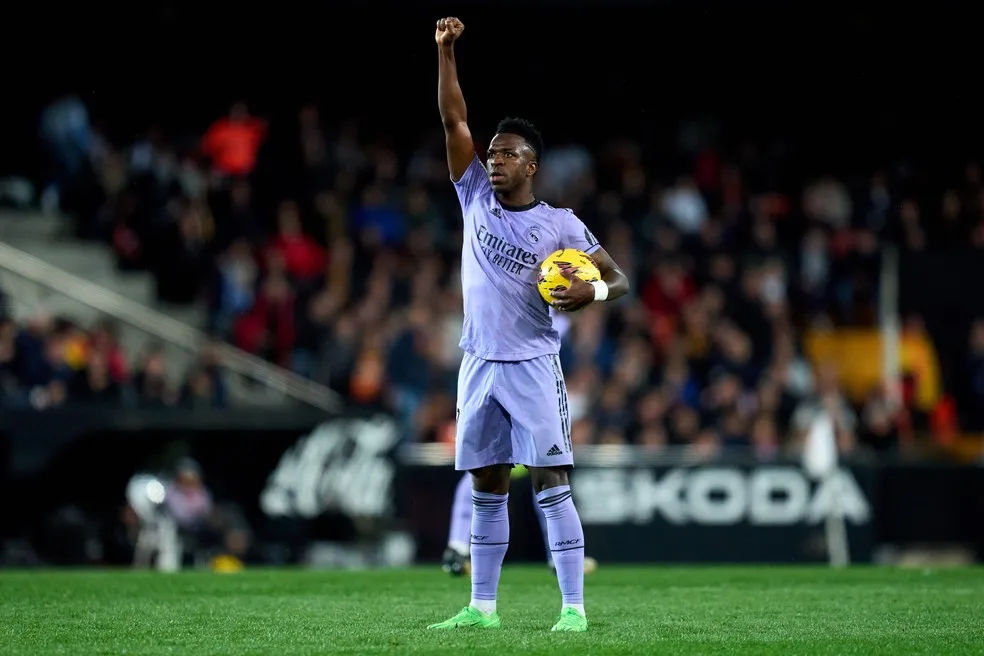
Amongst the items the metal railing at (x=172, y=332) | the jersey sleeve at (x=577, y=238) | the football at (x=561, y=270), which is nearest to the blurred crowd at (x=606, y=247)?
the metal railing at (x=172, y=332)

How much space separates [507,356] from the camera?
327 inches

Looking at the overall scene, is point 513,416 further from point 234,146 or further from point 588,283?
point 234,146

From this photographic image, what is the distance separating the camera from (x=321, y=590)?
11328 millimetres

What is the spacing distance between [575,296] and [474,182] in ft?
3.17

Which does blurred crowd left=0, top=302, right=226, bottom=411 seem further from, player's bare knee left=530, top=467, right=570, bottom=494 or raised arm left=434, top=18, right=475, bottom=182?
player's bare knee left=530, top=467, right=570, bottom=494

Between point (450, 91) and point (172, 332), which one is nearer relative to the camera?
point (450, 91)

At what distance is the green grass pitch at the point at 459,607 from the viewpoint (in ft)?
24.5

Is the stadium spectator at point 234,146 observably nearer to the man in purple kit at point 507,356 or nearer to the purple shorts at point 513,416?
the man in purple kit at point 507,356

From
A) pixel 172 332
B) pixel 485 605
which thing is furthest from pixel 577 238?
pixel 172 332

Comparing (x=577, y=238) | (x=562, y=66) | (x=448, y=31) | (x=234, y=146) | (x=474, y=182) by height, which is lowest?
(x=577, y=238)

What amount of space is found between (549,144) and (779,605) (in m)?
16.0

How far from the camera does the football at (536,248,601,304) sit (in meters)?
8.07

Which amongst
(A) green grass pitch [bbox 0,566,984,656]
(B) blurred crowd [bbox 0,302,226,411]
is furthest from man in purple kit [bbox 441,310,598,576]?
(B) blurred crowd [bbox 0,302,226,411]

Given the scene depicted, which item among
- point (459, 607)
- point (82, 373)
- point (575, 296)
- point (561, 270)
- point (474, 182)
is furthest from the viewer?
point (82, 373)
